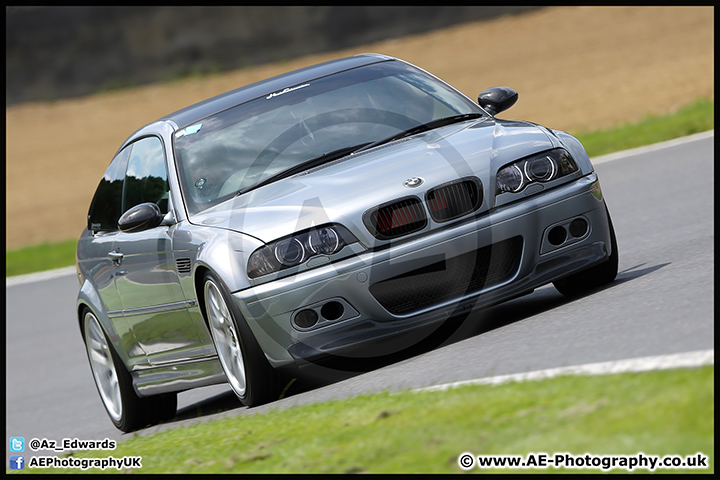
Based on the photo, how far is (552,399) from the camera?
3.97 metres

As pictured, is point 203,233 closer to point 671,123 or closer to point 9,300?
point 9,300

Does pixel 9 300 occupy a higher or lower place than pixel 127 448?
lower

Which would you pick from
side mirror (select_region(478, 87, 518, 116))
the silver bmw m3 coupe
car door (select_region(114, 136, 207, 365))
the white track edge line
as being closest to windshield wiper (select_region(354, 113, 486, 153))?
the silver bmw m3 coupe

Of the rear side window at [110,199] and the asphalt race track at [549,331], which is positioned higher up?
the rear side window at [110,199]

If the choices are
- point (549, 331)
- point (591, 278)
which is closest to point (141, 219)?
point (549, 331)

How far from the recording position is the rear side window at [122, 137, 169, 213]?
21.5 ft

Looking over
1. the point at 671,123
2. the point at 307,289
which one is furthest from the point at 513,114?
the point at 307,289

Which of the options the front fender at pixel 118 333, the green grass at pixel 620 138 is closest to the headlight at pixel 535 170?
the front fender at pixel 118 333

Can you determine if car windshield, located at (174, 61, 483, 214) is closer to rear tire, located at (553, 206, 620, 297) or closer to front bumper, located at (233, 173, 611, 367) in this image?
front bumper, located at (233, 173, 611, 367)

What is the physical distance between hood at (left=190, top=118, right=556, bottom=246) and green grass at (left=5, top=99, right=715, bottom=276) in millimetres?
8334

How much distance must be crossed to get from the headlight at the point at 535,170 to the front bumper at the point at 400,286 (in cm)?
9

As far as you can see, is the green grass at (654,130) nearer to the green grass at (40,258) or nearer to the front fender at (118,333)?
the green grass at (40,258)

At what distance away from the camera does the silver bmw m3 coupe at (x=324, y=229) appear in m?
5.45

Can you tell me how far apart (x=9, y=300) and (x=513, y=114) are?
1104cm
